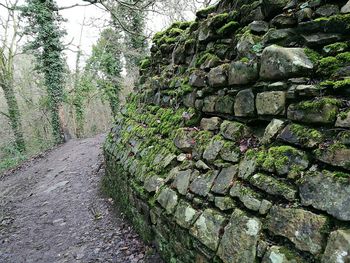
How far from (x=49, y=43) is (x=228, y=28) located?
43.1ft

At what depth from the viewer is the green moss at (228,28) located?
3.64 m

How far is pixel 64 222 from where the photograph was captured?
6.11 meters

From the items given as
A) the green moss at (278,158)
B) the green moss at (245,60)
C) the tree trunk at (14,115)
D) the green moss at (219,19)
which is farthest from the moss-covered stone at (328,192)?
the tree trunk at (14,115)

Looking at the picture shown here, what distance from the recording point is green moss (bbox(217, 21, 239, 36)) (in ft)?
11.9

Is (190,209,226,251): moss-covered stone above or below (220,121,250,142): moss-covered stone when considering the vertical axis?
below

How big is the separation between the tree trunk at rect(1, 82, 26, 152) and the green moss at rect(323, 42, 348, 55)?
690 inches

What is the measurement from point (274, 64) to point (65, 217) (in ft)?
17.9

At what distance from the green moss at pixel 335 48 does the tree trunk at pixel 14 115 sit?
17.5m

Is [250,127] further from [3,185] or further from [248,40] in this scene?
[3,185]

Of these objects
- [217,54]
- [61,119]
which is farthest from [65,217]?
[61,119]

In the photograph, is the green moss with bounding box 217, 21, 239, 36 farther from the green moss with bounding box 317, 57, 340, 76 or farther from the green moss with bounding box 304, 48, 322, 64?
the green moss with bounding box 317, 57, 340, 76

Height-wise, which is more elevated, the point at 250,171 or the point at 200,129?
the point at 200,129

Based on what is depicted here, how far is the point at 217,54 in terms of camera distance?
3875 mm

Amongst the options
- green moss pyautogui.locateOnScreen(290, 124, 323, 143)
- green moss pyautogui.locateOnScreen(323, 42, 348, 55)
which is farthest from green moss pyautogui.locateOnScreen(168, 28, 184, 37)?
green moss pyautogui.locateOnScreen(290, 124, 323, 143)
